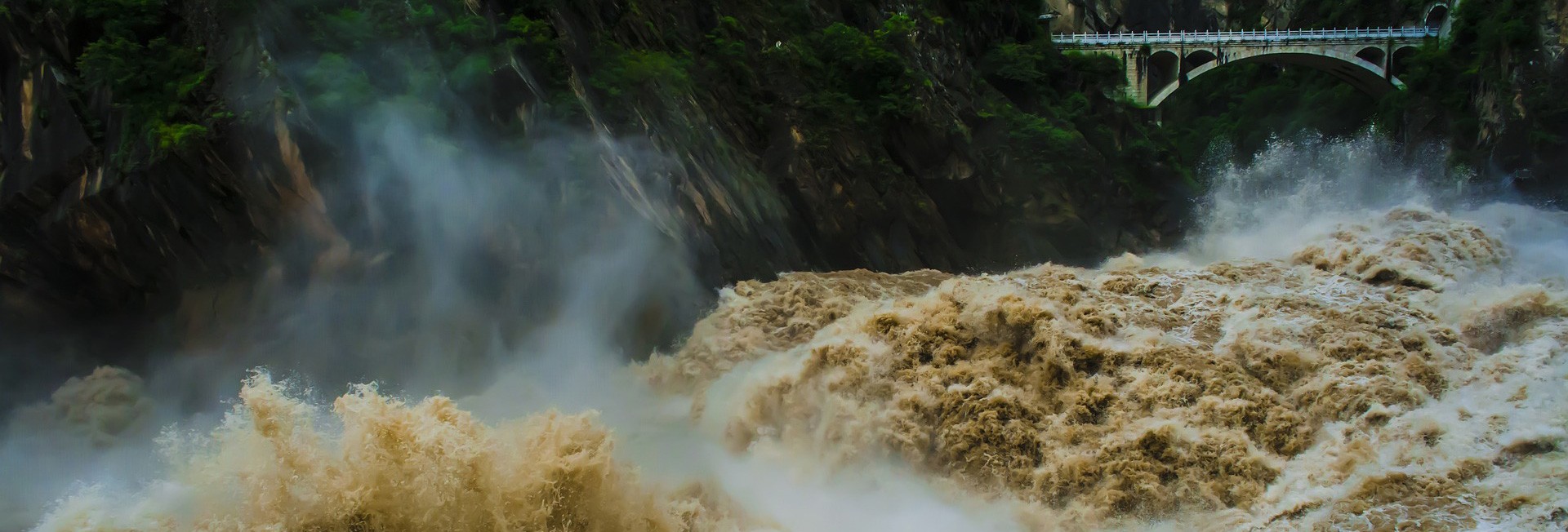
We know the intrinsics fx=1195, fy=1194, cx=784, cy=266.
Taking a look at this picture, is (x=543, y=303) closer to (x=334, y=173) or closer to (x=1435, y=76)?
(x=334, y=173)

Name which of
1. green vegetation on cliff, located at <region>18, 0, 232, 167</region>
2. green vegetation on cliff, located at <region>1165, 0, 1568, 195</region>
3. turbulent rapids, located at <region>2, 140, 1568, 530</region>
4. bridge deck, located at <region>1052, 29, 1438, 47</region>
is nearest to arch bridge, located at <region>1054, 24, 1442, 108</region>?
bridge deck, located at <region>1052, 29, 1438, 47</region>

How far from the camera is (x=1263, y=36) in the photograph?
39.9 m

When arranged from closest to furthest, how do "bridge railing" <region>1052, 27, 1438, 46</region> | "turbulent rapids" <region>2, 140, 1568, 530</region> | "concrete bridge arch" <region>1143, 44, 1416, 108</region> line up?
1. "turbulent rapids" <region>2, 140, 1568, 530</region>
2. "bridge railing" <region>1052, 27, 1438, 46</region>
3. "concrete bridge arch" <region>1143, 44, 1416, 108</region>

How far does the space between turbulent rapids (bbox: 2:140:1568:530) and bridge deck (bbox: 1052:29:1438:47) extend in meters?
25.5

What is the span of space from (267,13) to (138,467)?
5011mm

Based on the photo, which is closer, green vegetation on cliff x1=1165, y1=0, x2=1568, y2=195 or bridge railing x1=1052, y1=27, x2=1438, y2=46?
green vegetation on cliff x1=1165, y1=0, x2=1568, y2=195

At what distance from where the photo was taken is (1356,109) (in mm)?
A: 40812

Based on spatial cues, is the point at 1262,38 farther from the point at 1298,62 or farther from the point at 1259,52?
the point at 1298,62

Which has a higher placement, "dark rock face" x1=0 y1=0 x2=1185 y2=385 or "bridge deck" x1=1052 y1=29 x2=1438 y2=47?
"bridge deck" x1=1052 y1=29 x2=1438 y2=47

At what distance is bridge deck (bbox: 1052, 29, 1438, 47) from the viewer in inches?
1529

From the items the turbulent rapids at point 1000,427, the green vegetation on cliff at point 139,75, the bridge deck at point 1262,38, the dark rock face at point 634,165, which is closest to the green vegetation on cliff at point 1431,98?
the bridge deck at point 1262,38

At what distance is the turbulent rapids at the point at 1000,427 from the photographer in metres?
8.40

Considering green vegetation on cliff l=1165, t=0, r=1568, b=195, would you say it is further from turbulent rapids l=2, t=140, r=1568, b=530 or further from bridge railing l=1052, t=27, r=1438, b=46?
turbulent rapids l=2, t=140, r=1568, b=530

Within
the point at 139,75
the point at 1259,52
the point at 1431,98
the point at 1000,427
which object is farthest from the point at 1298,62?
the point at 139,75
